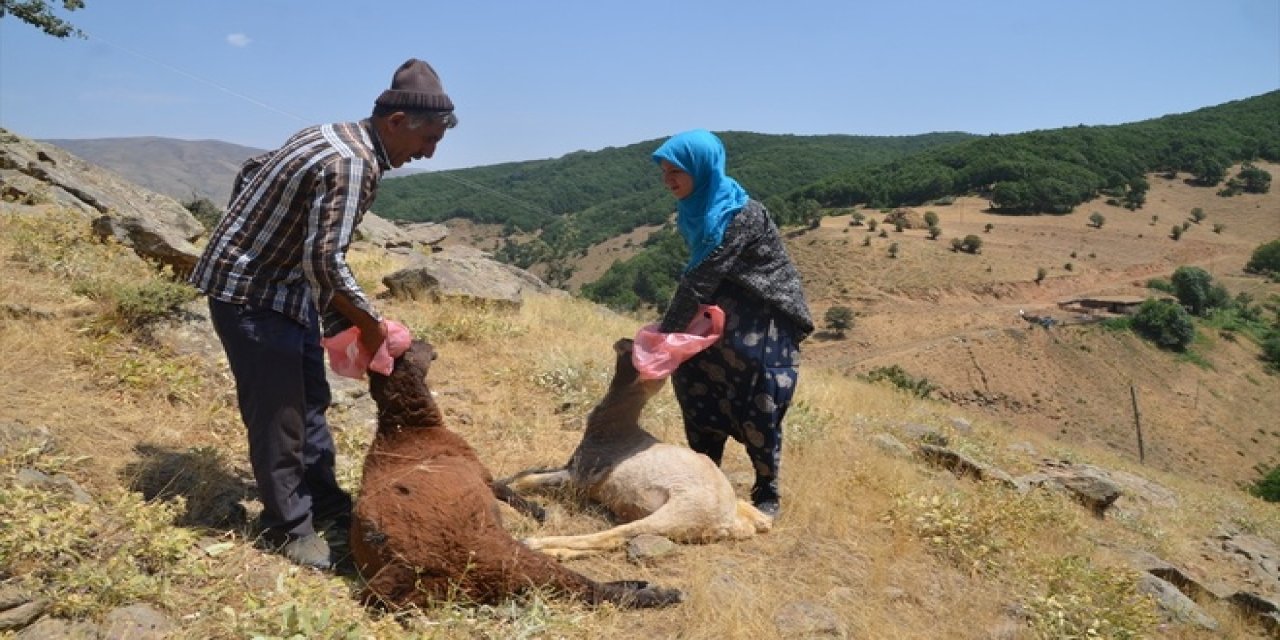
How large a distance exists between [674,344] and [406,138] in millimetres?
1540

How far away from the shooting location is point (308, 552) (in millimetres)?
2922

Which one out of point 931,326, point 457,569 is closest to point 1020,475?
point 457,569

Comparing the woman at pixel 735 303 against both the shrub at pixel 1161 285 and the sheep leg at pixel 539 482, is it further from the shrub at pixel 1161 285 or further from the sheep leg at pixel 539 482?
the shrub at pixel 1161 285

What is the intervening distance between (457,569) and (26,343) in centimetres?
347

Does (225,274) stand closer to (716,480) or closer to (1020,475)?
(716,480)

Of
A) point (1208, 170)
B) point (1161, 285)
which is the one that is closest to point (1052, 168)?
point (1208, 170)

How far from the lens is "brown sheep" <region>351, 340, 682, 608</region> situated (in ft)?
8.68

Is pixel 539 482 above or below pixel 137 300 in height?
below

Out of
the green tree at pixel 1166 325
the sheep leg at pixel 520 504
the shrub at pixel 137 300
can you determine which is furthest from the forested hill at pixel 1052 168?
the sheep leg at pixel 520 504

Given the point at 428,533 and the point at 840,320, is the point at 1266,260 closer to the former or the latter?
the point at 840,320

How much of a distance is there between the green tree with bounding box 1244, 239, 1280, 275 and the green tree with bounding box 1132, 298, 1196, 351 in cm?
2081

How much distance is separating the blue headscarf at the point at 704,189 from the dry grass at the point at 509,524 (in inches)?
57.7

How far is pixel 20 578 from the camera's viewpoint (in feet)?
7.64

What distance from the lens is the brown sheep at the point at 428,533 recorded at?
2.64 metres
